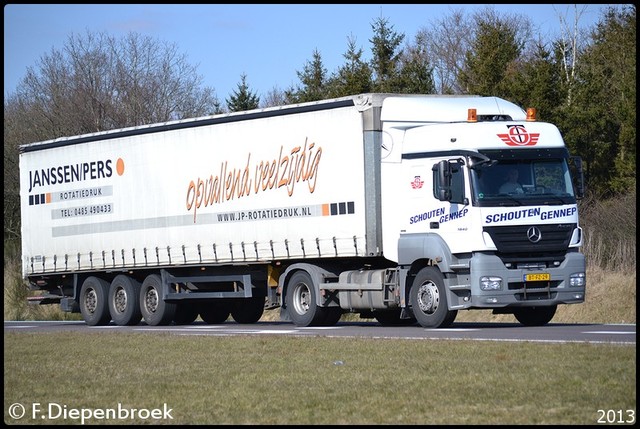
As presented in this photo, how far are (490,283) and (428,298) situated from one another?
1.47 m

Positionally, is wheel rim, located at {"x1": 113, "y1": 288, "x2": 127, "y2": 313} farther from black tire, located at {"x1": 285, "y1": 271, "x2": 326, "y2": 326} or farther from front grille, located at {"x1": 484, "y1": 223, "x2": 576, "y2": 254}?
front grille, located at {"x1": 484, "y1": 223, "x2": 576, "y2": 254}

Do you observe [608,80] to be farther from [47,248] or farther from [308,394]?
[308,394]

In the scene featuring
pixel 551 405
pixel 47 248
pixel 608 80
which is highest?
pixel 608 80

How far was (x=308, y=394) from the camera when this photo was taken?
12.7m

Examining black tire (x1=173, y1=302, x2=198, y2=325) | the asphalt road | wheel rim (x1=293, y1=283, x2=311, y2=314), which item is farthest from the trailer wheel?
wheel rim (x1=293, y1=283, x2=311, y2=314)

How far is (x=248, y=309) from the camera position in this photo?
96.6ft

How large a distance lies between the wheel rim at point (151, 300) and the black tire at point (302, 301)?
434cm

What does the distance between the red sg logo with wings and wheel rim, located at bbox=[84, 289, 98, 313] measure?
465 inches

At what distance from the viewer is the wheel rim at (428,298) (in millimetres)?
21922

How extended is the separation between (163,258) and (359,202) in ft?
20.1

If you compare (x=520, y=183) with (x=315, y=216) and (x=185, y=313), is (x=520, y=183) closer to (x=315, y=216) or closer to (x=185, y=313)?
(x=315, y=216)

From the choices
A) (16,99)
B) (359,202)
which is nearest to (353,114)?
(359,202)

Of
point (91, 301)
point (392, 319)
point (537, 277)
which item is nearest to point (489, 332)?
point (537, 277)

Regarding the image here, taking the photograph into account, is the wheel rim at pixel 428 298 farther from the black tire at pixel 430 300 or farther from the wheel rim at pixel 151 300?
the wheel rim at pixel 151 300
